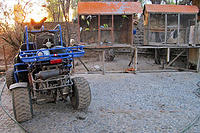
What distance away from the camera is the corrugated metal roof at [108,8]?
11102mm

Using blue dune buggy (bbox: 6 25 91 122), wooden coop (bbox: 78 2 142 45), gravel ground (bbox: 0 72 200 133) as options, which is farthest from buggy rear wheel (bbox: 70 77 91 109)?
wooden coop (bbox: 78 2 142 45)

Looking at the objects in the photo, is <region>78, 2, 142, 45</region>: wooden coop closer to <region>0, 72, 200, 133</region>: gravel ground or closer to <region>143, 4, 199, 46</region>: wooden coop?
<region>143, 4, 199, 46</region>: wooden coop

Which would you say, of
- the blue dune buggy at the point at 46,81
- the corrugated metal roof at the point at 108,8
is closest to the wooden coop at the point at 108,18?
the corrugated metal roof at the point at 108,8

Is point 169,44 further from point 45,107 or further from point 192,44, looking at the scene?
point 45,107

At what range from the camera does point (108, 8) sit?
37.6 feet

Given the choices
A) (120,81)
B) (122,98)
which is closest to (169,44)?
(120,81)

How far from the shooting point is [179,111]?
18.9ft

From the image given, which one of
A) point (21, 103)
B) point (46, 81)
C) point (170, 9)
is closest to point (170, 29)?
point (170, 9)

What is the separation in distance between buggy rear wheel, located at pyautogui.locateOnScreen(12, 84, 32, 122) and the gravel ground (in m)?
0.28

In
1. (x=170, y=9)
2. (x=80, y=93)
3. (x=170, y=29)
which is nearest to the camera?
(x=80, y=93)

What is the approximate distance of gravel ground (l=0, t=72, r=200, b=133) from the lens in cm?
464

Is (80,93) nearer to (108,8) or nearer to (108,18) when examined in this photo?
(108,8)

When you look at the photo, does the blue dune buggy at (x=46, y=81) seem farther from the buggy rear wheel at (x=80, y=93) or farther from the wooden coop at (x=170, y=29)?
the wooden coop at (x=170, y=29)

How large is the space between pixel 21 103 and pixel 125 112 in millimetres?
2988
